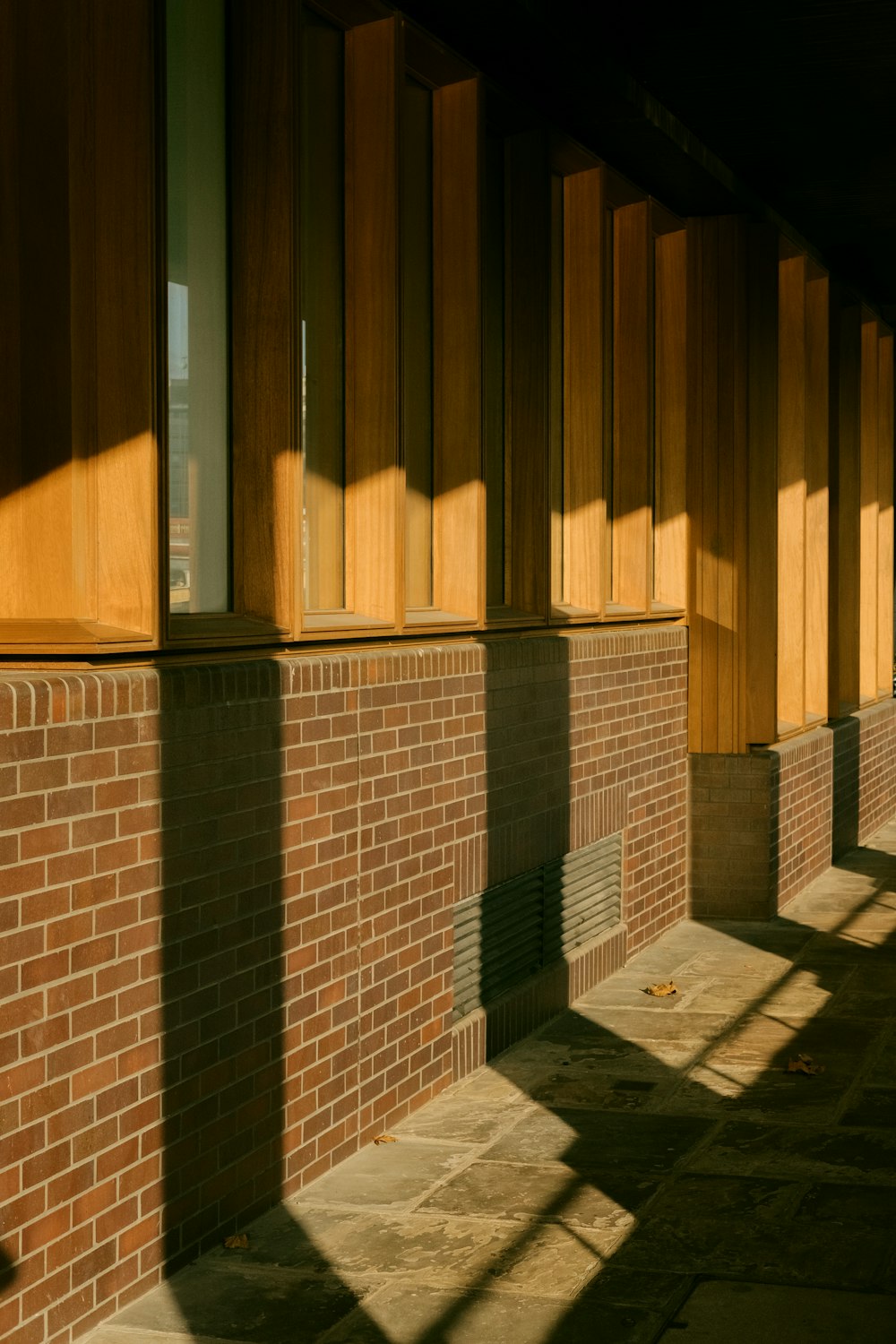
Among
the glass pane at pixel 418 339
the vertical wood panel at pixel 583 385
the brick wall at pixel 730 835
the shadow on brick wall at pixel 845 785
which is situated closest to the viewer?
the glass pane at pixel 418 339

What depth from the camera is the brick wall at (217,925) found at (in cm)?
443

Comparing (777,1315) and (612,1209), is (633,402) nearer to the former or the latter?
(612,1209)

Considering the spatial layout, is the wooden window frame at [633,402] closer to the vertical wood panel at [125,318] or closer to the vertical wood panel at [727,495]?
the vertical wood panel at [727,495]

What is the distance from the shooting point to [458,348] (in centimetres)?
750

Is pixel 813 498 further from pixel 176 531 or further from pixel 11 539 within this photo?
pixel 11 539

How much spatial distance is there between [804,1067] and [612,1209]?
1910mm

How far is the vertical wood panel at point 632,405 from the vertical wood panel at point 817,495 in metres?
3.17

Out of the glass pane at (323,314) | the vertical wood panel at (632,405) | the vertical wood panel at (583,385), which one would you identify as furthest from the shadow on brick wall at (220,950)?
the vertical wood panel at (632,405)

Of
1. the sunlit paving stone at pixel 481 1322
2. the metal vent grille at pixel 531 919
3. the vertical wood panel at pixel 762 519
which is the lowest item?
the sunlit paving stone at pixel 481 1322

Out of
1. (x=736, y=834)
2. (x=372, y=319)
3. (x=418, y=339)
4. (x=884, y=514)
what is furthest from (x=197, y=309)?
(x=884, y=514)

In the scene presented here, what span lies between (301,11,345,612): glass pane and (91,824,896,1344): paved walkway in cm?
206

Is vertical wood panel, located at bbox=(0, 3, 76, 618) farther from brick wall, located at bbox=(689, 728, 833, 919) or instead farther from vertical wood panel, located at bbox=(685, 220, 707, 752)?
brick wall, located at bbox=(689, 728, 833, 919)

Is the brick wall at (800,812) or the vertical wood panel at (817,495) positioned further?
the vertical wood panel at (817,495)

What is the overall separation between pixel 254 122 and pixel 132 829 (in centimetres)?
240
